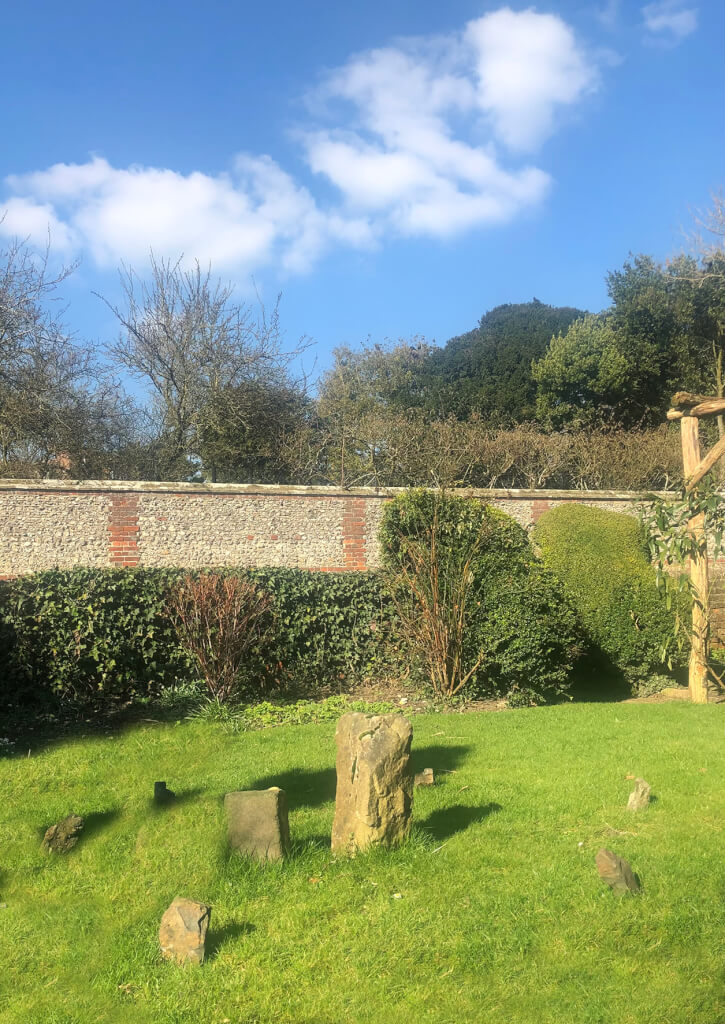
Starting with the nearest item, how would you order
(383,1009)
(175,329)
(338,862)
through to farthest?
1. (383,1009)
2. (338,862)
3. (175,329)

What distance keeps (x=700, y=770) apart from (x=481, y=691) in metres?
3.15

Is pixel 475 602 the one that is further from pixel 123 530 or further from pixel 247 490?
pixel 123 530

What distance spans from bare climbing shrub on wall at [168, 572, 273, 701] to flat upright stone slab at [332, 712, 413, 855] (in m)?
3.68

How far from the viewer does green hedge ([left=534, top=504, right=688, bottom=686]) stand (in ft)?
27.9

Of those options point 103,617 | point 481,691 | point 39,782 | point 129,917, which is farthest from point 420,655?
point 129,917

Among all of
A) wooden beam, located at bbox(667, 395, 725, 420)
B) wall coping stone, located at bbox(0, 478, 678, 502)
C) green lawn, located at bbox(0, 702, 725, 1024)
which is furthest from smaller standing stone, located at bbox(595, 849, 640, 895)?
wall coping stone, located at bbox(0, 478, 678, 502)

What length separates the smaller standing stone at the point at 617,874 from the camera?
3.26 meters

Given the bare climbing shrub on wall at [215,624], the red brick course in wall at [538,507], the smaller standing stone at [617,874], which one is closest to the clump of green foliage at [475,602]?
the bare climbing shrub on wall at [215,624]

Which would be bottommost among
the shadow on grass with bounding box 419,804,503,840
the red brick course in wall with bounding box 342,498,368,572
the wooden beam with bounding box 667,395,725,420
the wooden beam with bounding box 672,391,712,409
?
the shadow on grass with bounding box 419,804,503,840

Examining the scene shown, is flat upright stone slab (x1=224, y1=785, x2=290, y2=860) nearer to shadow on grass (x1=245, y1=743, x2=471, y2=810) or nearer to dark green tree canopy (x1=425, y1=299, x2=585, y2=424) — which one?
shadow on grass (x1=245, y1=743, x2=471, y2=810)

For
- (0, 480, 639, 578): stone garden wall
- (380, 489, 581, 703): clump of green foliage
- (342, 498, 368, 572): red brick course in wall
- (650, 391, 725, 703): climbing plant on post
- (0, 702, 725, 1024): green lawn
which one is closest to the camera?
(0, 702, 725, 1024): green lawn

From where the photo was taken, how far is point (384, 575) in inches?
337

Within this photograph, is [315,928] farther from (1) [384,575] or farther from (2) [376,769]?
(1) [384,575]

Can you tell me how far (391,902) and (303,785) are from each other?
1700 mm
